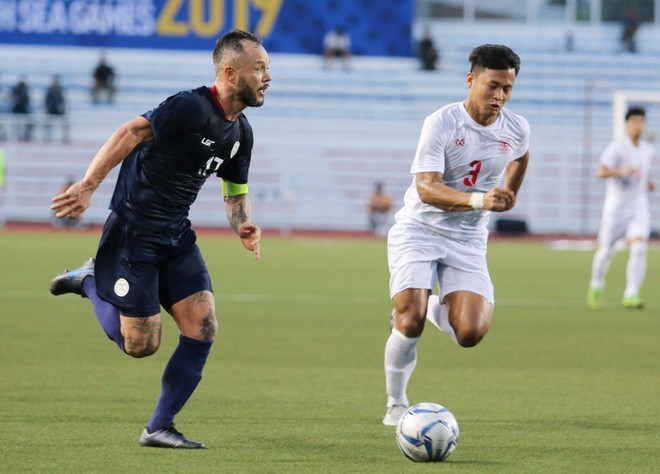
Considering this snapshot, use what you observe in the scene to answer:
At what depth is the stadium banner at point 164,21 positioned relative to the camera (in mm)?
36375

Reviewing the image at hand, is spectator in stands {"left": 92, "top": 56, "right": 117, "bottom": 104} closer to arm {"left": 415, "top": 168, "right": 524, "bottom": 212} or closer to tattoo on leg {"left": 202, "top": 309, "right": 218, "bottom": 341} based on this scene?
arm {"left": 415, "top": 168, "right": 524, "bottom": 212}

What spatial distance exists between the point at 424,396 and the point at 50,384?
2649 mm

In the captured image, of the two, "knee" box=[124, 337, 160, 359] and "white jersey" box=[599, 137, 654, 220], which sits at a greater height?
"knee" box=[124, 337, 160, 359]

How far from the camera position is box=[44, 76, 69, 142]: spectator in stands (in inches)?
1313

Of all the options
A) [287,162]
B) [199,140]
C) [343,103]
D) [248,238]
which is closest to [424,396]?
[248,238]

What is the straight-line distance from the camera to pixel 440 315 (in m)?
7.51

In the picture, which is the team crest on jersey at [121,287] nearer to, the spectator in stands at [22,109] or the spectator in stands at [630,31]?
the spectator in stands at [22,109]

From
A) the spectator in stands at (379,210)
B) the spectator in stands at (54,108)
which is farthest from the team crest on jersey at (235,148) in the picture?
the spectator in stands at (54,108)

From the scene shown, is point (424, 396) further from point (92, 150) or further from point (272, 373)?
point (92, 150)

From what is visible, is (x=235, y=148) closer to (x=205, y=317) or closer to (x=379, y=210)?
(x=205, y=317)

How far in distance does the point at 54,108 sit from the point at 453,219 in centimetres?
2766

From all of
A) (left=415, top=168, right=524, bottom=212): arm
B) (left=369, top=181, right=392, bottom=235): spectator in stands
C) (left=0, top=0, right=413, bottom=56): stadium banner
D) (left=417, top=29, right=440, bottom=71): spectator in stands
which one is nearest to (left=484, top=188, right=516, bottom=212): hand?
(left=415, top=168, right=524, bottom=212): arm

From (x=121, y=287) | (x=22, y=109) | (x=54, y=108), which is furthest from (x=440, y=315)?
(x=22, y=109)

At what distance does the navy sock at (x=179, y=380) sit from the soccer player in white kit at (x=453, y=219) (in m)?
1.35
